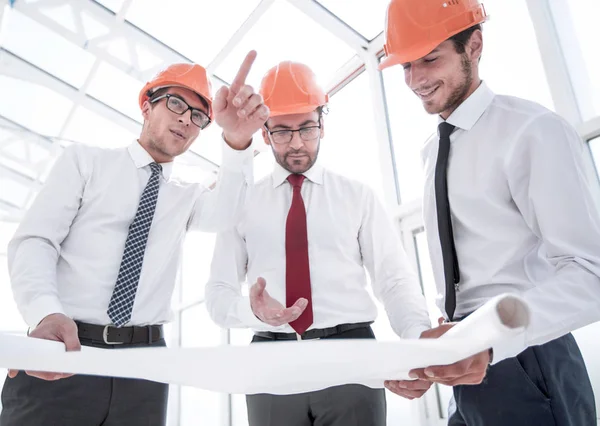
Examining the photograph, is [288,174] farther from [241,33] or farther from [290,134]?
[241,33]

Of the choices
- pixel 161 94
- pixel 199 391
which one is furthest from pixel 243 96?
pixel 199 391

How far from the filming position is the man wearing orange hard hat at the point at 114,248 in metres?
1.22

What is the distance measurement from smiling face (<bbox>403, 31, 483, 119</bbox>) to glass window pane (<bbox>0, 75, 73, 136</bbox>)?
530 centimetres

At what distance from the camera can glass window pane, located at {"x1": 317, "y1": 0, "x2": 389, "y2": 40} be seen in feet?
10.2

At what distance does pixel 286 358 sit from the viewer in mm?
588

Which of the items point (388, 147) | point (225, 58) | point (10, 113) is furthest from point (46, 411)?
point (10, 113)

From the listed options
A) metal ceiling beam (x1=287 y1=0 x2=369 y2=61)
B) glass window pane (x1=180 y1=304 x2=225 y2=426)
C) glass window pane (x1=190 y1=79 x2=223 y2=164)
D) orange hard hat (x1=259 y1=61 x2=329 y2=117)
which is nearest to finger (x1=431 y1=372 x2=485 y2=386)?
orange hard hat (x1=259 y1=61 x2=329 y2=117)

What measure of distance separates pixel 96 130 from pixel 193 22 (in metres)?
2.53

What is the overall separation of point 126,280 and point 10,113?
20.7 ft

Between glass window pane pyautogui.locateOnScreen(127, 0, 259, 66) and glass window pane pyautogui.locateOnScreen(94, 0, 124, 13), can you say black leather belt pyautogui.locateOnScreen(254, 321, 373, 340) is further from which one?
glass window pane pyautogui.locateOnScreen(94, 0, 124, 13)

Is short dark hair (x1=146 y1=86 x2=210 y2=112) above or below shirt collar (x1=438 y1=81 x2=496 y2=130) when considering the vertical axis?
above

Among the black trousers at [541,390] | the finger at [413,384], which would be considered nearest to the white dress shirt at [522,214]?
the black trousers at [541,390]

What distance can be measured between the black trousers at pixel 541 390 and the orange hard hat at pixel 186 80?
1.48m

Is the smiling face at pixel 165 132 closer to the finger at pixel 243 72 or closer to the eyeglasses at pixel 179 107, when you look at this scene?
the eyeglasses at pixel 179 107
